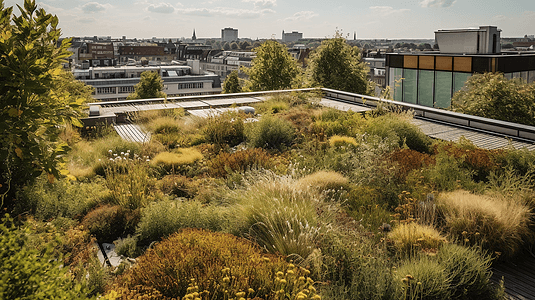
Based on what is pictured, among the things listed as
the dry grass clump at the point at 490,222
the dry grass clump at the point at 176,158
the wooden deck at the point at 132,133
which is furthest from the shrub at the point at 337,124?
the dry grass clump at the point at 490,222

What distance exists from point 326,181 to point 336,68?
17.6 meters

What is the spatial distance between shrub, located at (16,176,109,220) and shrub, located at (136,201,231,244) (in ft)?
3.06

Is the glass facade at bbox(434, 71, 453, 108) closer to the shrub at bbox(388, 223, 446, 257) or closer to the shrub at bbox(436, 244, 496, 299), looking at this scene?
the shrub at bbox(388, 223, 446, 257)

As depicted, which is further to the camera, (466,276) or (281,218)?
(281,218)

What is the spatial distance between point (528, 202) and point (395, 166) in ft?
6.26

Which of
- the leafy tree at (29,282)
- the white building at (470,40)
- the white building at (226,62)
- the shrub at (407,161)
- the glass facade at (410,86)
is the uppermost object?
the white building at (226,62)

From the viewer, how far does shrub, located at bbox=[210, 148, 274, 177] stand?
287 inches

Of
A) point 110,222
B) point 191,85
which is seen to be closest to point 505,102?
point 110,222

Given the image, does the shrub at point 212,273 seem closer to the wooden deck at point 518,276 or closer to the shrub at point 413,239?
the shrub at point 413,239

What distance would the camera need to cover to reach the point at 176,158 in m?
7.76

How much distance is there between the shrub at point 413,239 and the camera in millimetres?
4531

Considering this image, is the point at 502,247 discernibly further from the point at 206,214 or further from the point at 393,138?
the point at 393,138

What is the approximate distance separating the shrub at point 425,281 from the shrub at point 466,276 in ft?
0.27

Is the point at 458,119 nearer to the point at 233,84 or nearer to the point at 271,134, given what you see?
the point at 271,134
